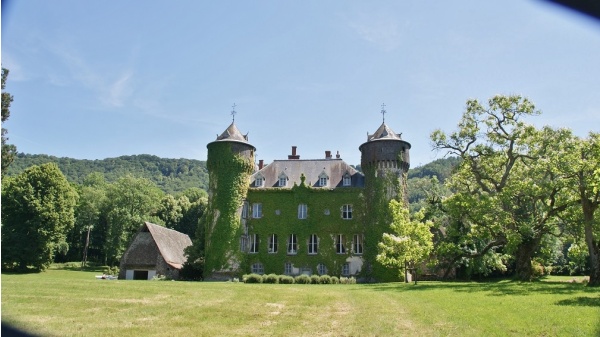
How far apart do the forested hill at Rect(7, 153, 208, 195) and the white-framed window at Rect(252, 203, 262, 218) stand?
83802 millimetres

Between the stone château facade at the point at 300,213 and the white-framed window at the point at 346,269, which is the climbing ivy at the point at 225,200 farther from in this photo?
the white-framed window at the point at 346,269

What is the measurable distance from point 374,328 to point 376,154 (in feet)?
92.9

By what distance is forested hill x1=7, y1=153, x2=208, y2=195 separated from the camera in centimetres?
12200

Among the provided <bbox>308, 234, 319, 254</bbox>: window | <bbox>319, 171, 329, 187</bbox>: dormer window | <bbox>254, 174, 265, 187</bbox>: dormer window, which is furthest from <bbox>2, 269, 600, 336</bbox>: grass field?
<bbox>254, 174, 265, 187</bbox>: dormer window

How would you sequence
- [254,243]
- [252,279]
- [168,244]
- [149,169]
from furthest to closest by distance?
[149,169] < [168,244] < [254,243] < [252,279]

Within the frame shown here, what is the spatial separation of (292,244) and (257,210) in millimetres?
4111

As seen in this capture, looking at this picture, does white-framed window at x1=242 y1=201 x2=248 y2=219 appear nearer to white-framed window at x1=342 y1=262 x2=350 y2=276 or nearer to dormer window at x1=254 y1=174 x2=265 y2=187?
dormer window at x1=254 y1=174 x2=265 y2=187

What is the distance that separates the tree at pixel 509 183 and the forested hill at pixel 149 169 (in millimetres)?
97008

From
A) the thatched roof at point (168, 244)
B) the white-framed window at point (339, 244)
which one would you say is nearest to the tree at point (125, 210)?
the thatched roof at point (168, 244)

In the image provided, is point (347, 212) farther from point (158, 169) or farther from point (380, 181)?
point (158, 169)

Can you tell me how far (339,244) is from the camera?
3934 centimetres

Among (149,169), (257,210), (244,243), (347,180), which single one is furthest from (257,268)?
(149,169)

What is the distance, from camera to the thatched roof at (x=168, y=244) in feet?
130

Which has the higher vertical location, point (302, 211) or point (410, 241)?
point (302, 211)
